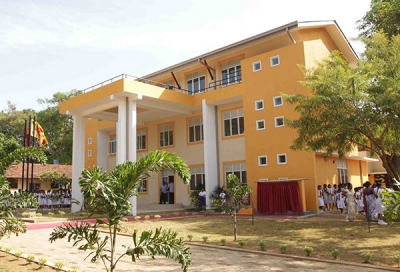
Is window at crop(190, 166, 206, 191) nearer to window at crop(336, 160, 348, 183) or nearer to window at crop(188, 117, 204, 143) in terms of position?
window at crop(188, 117, 204, 143)

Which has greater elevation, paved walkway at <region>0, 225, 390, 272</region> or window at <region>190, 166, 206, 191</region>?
window at <region>190, 166, 206, 191</region>

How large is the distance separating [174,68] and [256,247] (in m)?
16.0

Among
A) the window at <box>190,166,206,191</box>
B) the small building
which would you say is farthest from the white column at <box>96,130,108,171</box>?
the window at <box>190,166,206,191</box>

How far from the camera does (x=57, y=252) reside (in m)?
8.70

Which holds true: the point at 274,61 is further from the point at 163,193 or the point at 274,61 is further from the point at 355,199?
the point at 163,193

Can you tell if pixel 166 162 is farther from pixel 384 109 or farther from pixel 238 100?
pixel 238 100

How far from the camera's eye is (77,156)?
21891mm

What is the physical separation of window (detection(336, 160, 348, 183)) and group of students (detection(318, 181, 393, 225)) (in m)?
1.21

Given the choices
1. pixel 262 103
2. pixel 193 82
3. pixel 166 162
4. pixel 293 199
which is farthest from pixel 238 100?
pixel 166 162

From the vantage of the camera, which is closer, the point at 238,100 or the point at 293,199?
the point at 293,199

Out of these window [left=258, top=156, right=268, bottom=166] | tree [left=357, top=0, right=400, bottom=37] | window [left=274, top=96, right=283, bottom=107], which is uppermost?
tree [left=357, top=0, right=400, bottom=37]

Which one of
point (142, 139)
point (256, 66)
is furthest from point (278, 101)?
point (142, 139)

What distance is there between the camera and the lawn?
29.0 feet

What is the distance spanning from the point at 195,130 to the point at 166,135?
2543 millimetres
